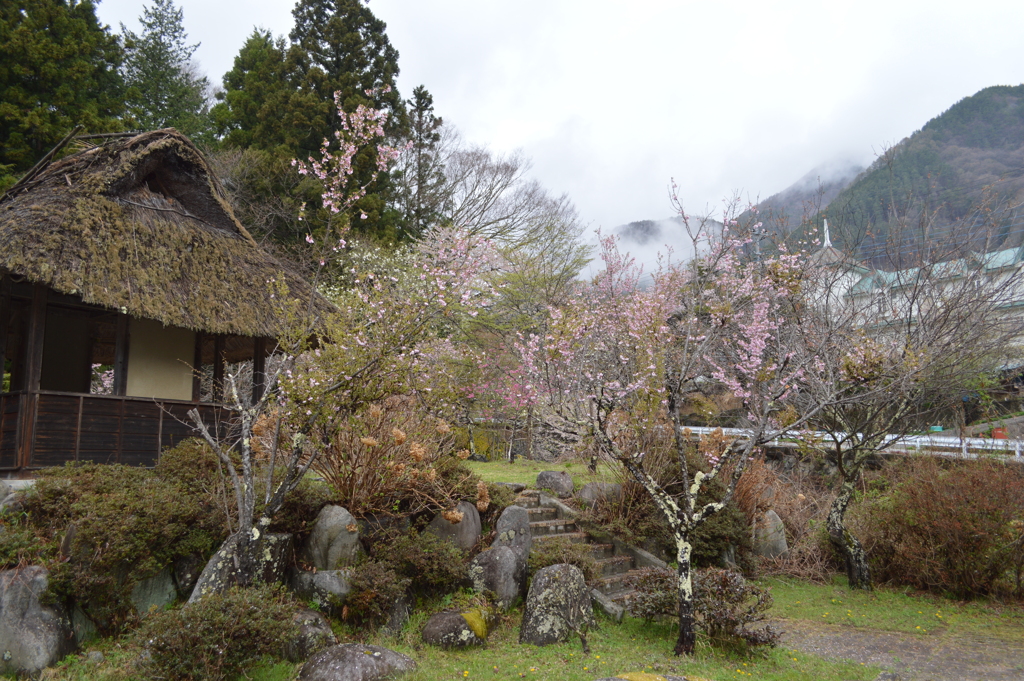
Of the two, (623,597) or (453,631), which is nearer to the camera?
(453,631)

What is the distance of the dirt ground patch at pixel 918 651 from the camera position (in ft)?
18.5

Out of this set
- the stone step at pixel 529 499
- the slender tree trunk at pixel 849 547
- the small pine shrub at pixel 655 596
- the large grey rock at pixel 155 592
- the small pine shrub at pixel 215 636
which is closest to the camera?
the small pine shrub at pixel 215 636

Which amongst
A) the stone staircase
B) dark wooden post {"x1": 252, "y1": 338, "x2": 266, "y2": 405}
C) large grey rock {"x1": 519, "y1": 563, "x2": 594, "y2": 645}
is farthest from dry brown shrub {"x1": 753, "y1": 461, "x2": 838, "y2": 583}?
dark wooden post {"x1": 252, "y1": 338, "x2": 266, "y2": 405}

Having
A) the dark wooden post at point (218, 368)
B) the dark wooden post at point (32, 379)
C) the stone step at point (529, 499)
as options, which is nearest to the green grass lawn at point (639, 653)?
the stone step at point (529, 499)

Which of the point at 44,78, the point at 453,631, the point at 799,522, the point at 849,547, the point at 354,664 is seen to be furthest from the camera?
the point at 44,78

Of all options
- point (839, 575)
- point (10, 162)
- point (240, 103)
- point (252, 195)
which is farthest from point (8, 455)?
point (240, 103)

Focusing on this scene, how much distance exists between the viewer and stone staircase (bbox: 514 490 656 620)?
759 cm

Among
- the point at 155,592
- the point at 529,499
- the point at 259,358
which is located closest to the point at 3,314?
the point at 259,358

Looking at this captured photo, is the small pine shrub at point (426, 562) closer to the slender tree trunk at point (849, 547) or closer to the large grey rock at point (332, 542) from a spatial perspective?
the large grey rock at point (332, 542)

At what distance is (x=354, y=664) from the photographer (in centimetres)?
496

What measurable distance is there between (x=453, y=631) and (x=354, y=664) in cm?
138

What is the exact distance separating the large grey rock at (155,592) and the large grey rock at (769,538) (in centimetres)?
822

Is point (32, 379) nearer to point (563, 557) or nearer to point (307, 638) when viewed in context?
point (307, 638)

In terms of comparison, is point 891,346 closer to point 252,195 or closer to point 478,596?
point 478,596
